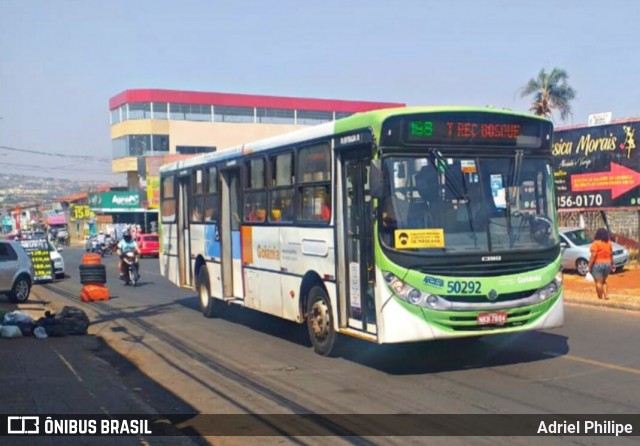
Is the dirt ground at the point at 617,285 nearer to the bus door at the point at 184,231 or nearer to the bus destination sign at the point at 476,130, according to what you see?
the bus destination sign at the point at 476,130

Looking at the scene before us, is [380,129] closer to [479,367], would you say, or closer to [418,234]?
[418,234]

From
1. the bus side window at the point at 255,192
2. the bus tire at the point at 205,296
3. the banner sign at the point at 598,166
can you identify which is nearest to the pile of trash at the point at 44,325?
the bus tire at the point at 205,296

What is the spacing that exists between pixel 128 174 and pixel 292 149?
8140cm

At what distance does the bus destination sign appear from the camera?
10172 mm

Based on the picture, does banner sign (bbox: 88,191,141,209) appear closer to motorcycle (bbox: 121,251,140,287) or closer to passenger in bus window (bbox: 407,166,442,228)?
motorcycle (bbox: 121,251,140,287)

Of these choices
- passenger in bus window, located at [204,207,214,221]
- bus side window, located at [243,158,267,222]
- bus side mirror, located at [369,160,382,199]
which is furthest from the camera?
passenger in bus window, located at [204,207,214,221]

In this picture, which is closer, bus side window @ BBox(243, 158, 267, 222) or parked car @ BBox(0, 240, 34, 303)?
bus side window @ BBox(243, 158, 267, 222)

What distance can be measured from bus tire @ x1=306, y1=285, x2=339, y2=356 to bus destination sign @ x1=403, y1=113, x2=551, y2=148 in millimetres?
2766

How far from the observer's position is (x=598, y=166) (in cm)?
2747

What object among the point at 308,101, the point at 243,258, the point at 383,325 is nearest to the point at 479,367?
the point at 383,325

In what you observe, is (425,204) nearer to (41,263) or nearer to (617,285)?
(617,285)

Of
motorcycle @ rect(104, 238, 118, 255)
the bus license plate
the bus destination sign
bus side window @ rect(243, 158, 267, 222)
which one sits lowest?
motorcycle @ rect(104, 238, 118, 255)

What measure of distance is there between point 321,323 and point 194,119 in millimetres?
78199

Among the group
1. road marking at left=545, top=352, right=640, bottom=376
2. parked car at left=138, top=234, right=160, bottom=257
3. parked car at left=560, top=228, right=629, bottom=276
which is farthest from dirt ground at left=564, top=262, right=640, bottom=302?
parked car at left=138, top=234, right=160, bottom=257
